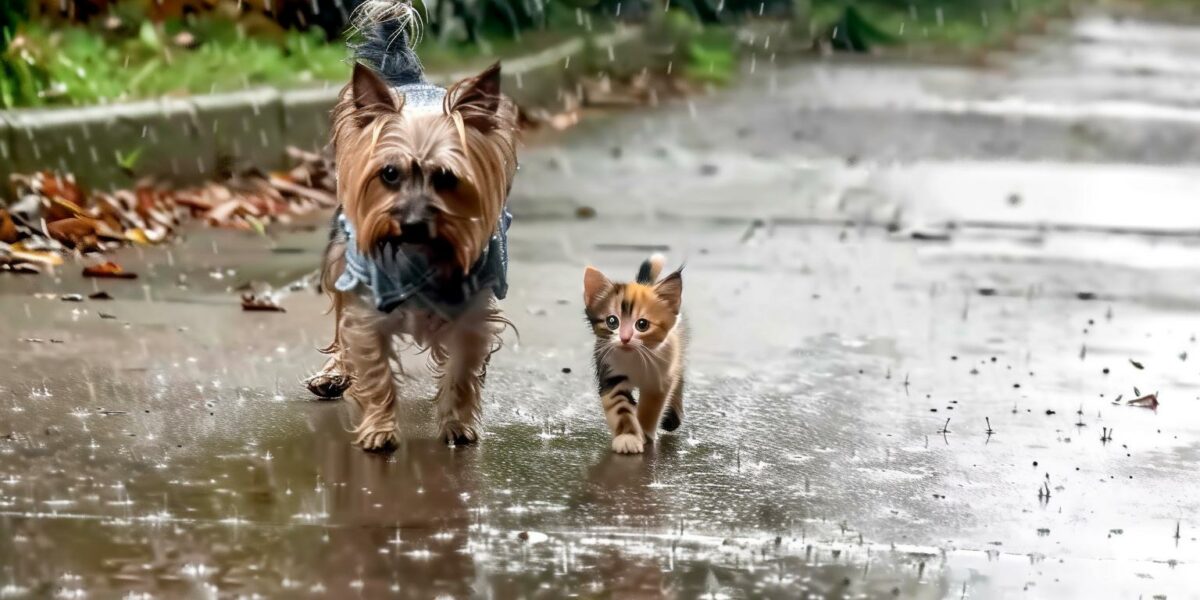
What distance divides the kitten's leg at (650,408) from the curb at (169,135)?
401cm

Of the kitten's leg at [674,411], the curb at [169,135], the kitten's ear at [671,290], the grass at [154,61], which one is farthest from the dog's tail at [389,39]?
the grass at [154,61]

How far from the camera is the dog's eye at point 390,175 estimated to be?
499cm

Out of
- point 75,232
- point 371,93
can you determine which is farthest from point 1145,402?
point 75,232

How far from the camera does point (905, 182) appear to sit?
11250 millimetres

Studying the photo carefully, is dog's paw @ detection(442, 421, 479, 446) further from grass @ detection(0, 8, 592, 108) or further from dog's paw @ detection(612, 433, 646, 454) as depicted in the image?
grass @ detection(0, 8, 592, 108)

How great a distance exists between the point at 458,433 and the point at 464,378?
187 mm

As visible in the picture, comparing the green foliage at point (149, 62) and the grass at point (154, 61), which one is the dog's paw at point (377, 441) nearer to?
the grass at point (154, 61)

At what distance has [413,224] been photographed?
500 cm

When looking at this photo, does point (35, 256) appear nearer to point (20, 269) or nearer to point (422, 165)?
point (20, 269)

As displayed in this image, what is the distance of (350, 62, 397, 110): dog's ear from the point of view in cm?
502

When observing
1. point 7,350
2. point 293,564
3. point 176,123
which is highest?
point 176,123

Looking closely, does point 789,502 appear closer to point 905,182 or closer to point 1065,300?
point 1065,300

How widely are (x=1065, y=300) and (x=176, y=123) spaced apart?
15.0 ft

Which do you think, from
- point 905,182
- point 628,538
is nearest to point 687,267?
point 905,182
